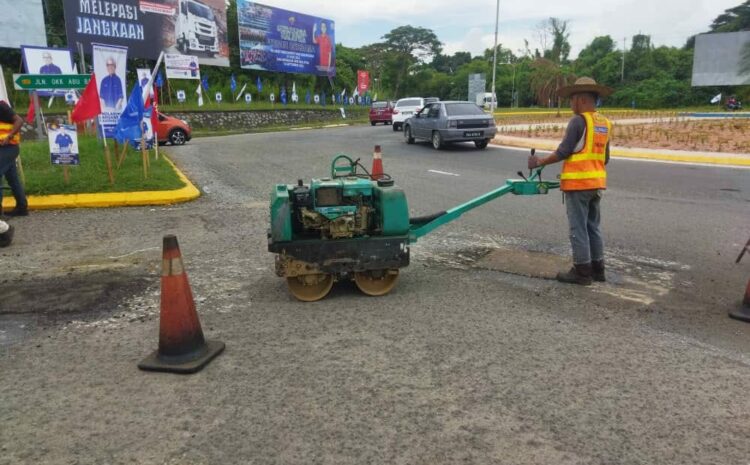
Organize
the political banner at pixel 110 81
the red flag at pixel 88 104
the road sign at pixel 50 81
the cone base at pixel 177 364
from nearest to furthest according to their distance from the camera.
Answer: the cone base at pixel 177 364 < the red flag at pixel 88 104 < the road sign at pixel 50 81 < the political banner at pixel 110 81

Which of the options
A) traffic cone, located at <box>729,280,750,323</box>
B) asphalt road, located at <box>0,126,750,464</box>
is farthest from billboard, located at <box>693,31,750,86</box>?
traffic cone, located at <box>729,280,750,323</box>

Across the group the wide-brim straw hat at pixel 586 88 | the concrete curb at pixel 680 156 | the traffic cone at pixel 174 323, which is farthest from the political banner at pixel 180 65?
the traffic cone at pixel 174 323

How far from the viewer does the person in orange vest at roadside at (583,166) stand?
5207 millimetres

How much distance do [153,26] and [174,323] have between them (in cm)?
3219

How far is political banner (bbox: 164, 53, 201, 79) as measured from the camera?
105ft

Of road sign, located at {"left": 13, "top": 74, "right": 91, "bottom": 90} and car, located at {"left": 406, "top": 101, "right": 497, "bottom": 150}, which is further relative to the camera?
car, located at {"left": 406, "top": 101, "right": 497, "bottom": 150}

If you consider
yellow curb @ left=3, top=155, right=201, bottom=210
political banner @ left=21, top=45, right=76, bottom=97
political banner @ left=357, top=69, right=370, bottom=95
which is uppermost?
political banner @ left=357, top=69, right=370, bottom=95

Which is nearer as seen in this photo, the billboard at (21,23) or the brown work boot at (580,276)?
the brown work boot at (580,276)

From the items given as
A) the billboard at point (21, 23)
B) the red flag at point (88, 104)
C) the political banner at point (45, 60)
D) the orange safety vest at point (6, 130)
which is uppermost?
the billboard at point (21, 23)

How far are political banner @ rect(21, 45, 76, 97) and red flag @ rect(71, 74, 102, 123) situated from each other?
10.4 m

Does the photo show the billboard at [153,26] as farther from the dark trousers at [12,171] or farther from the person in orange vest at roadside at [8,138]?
the person in orange vest at roadside at [8,138]

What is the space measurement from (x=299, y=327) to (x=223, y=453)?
1.55m

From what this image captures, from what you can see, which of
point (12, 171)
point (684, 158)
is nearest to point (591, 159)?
point (12, 171)

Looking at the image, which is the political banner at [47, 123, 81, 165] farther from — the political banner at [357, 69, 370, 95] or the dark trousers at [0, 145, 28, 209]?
the political banner at [357, 69, 370, 95]
